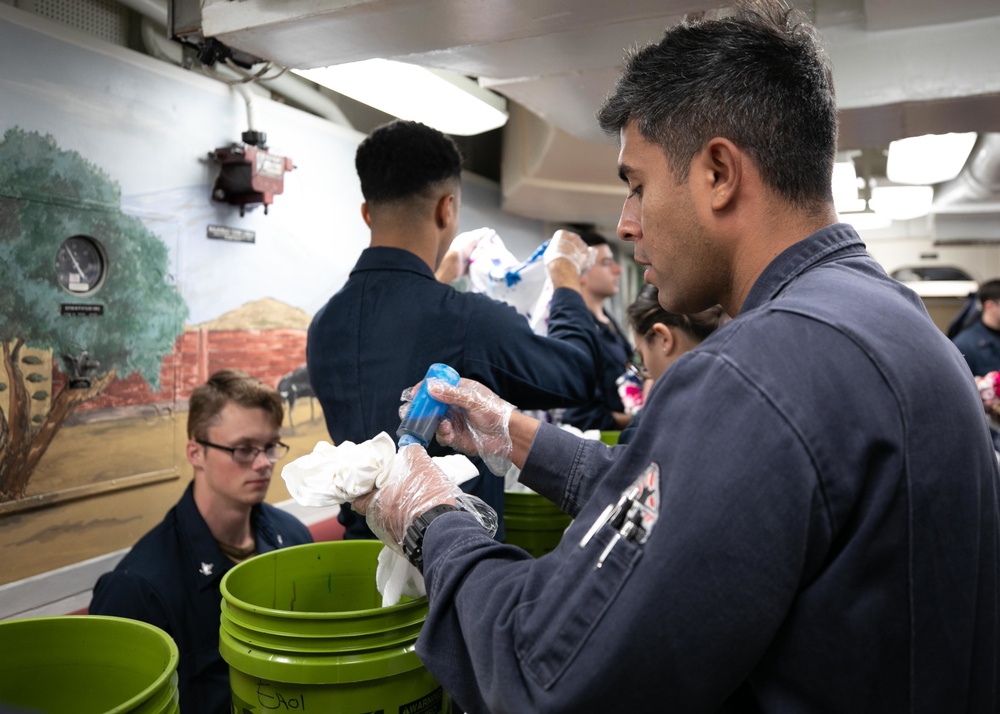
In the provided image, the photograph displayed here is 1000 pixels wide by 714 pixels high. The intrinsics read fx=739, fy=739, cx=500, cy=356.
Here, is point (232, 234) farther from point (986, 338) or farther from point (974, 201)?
point (974, 201)

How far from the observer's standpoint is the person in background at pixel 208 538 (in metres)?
1.64

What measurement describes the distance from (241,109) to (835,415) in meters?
3.04

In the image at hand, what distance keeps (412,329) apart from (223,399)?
848 mm

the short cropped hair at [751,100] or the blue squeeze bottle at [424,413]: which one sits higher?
the short cropped hair at [751,100]

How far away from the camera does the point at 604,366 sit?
3498 millimetres

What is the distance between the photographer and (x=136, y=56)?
2645 millimetres

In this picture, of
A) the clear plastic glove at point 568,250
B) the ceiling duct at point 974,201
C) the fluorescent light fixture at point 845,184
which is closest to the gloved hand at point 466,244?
the clear plastic glove at point 568,250

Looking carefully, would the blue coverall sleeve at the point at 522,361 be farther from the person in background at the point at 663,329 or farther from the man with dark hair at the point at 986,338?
the man with dark hair at the point at 986,338

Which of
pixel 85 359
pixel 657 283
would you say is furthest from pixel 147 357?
pixel 657 283

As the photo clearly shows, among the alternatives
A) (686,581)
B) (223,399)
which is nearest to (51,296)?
(223,399)

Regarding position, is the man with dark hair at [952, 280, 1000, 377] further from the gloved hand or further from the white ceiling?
the gloved hand

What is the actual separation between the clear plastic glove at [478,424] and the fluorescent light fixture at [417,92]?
5.21 feet

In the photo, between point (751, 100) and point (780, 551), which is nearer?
point (780, 551)

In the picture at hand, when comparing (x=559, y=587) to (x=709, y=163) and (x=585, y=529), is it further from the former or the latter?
(x=709, y=163)
